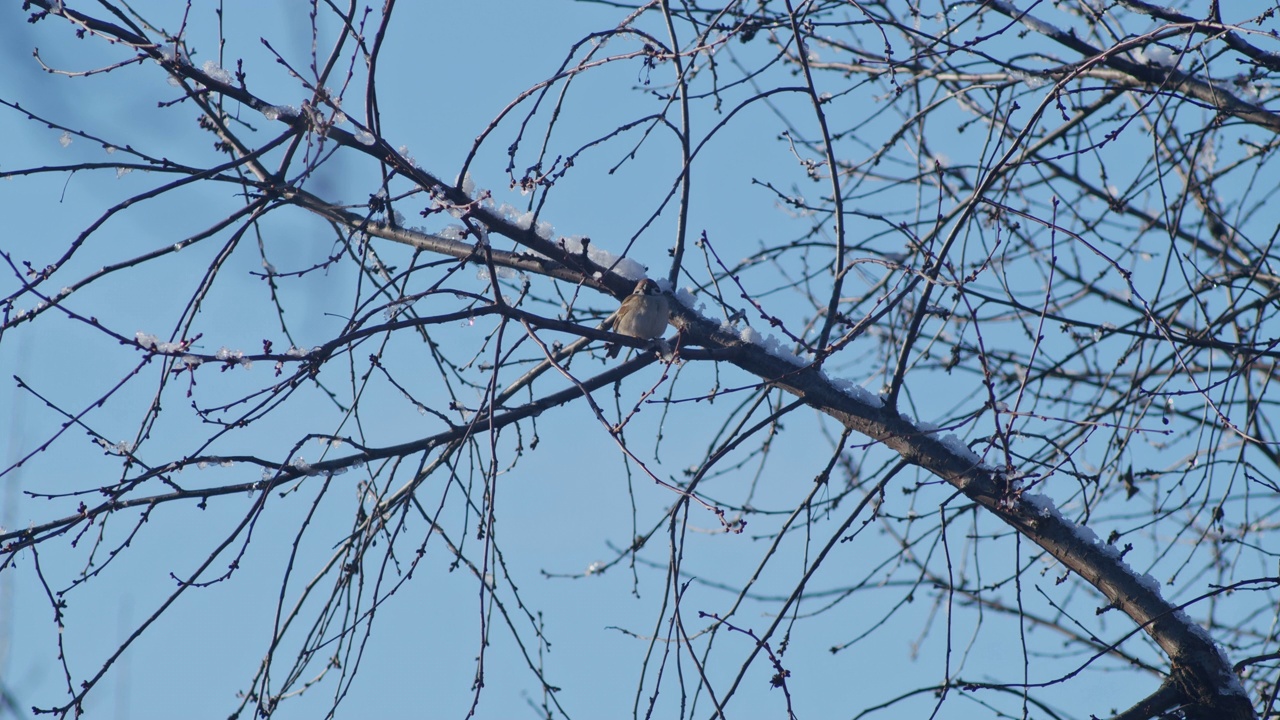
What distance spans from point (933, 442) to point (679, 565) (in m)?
0.96

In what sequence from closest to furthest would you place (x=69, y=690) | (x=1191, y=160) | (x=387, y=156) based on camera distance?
(x=69, y=690) < (x=387, y=156) < (x=1191, y=160)

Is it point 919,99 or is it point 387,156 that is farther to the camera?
point 919,99

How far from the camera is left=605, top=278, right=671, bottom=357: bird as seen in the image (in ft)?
11.7

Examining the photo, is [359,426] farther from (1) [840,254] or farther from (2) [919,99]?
(2) [919,99]

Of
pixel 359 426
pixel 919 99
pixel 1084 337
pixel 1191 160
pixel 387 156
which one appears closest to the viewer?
pixel 387 156

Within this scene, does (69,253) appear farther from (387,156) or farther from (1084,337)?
(1084,337)

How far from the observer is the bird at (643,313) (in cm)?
355

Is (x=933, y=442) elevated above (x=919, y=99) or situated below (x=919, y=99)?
below

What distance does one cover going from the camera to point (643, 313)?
3.79 meters

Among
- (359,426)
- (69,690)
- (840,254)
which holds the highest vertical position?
(840,254)

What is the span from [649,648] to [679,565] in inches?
10.5

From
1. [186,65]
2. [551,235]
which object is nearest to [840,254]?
[551,235]

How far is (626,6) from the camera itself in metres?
4.21

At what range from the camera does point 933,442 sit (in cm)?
345
